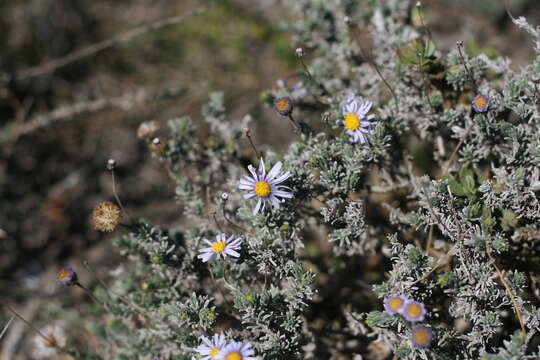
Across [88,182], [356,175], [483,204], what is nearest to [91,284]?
[88,182]

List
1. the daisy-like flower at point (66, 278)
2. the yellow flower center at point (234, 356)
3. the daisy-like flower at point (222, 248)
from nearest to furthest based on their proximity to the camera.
A: the yellow flower center at point (234, 356)
the daisy-like flower at point (222, 248)
the daisy-like flower at point (66, 278)

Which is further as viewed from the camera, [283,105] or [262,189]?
[283,105]

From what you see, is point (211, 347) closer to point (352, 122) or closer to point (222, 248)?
point (222, 248)

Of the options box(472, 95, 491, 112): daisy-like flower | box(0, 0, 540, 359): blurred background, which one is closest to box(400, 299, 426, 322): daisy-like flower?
box(472, 95, 491, 112): daisy-like flower

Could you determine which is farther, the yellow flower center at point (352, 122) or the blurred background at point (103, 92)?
→ the blurred background at point (103, 92)

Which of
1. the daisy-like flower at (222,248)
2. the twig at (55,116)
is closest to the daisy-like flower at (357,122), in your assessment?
the daisy-like flower at (222,248)

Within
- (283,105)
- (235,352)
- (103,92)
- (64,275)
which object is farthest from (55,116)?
(235,352)

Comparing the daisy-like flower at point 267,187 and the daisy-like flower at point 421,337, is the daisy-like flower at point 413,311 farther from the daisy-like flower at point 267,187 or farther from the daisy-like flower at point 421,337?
the daisy-like flower at point 267,187

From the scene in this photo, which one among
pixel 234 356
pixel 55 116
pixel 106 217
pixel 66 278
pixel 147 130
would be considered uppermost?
pixel 55 116
